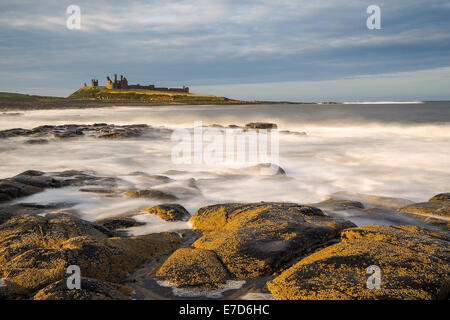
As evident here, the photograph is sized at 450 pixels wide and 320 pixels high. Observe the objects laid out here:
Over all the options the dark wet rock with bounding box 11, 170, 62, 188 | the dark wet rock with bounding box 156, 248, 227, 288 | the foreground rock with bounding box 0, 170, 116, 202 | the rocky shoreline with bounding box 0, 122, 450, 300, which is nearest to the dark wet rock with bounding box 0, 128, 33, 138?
the foreground rock with bounding box 0, 170, 116, 202

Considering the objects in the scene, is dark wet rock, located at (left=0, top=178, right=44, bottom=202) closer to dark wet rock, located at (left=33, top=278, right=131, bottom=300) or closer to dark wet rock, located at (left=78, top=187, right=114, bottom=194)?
dark wet rock, located at (left=78, top=187, right=114, bottom=194)

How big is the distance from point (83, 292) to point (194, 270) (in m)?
1.17

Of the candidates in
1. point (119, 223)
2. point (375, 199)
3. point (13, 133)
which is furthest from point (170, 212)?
point (13, 133)

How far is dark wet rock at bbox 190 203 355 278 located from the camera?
3705 millimetres

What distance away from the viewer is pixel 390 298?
2834mm

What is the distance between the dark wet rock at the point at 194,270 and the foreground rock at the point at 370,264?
611 millimetres

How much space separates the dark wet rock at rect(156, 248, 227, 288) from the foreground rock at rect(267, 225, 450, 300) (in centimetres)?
61

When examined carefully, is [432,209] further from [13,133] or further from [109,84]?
[109,84]

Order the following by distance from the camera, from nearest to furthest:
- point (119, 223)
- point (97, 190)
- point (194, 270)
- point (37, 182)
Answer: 1. point (194, 270)
2. point (119, 223)
3. point (37, 182)
4. point (97, 190)

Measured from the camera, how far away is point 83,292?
111 inches

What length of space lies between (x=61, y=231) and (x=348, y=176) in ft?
29.1

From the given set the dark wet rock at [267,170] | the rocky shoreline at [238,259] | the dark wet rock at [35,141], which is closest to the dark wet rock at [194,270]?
the rocky shoreline at [238,259]

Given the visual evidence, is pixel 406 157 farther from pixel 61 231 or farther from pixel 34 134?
pixel 34 134

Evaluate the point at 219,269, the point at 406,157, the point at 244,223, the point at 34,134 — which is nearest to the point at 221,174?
the point at 244,223
